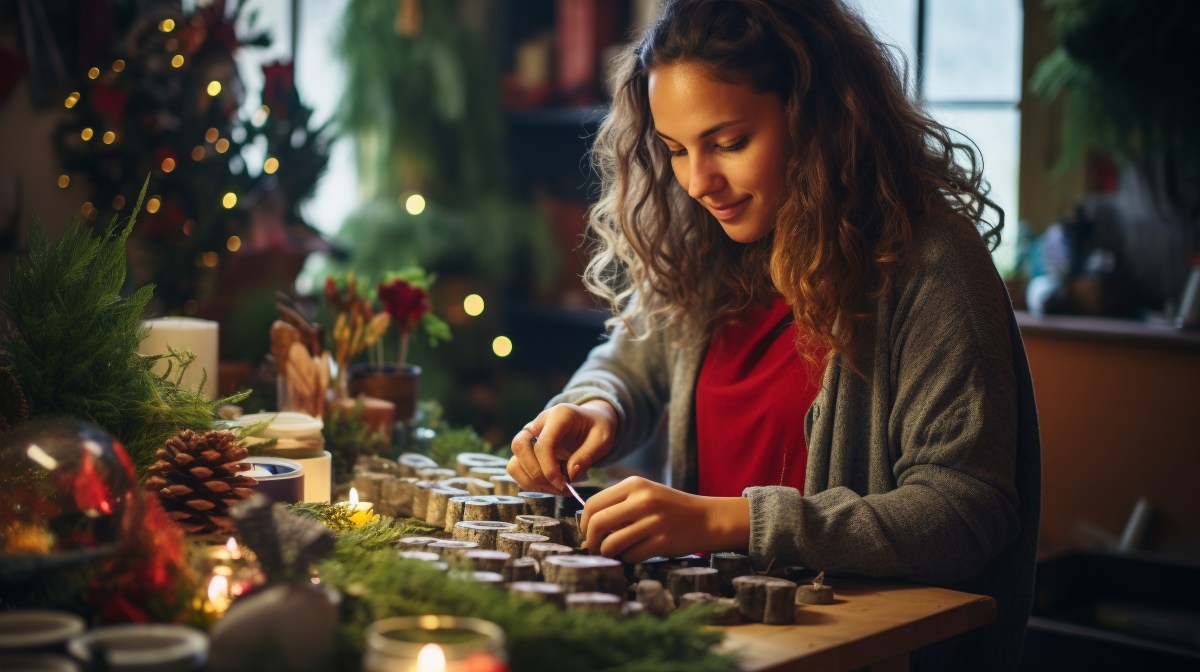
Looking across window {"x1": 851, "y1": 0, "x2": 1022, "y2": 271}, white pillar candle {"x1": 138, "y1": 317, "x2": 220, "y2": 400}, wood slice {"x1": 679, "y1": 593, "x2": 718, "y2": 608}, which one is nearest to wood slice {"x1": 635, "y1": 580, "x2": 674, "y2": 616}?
wood slice {"x1": 679, "y1": 593, "x2": 718, "y2": 608}

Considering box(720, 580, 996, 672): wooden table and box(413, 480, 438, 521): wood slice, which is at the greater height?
box(413, 480, 438, 521): wood slice

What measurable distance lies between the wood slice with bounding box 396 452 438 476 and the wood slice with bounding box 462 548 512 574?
493mm

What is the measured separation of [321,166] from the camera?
107 inches

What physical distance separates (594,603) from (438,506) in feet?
1.41

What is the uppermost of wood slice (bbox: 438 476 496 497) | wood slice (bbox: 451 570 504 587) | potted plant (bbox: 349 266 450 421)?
potted plant (bbox: 349 266 450 421)

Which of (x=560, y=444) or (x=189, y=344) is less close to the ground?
(x=189, y=344)

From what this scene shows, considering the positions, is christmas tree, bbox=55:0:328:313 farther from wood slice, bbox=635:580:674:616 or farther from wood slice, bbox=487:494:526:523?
wood slice, bbox=635:580:674:616

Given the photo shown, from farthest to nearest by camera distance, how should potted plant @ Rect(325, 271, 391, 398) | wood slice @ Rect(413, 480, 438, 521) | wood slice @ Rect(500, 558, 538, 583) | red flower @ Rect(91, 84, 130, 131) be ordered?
1. red flower @ Rect(91, 84, 130, 131)
2. potted plant @ Rect(325, 271, 391, 398)
3. wood slice @ Rect(413, 480, 438, 521)
4. wood slice @ Rect(500, 558, 538, 583)

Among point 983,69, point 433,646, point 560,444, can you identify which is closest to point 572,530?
point 560,444

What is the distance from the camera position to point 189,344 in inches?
64.8

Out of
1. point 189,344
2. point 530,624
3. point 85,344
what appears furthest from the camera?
point 189,344

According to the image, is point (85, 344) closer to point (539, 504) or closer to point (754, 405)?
point (539, 504)

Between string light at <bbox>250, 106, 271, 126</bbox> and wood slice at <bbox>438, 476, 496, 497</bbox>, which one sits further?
string light at <bbox>250, 106, 271, 126</bbox>

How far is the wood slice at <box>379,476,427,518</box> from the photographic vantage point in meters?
1.51
